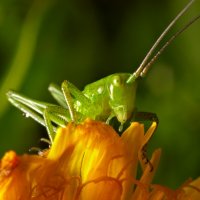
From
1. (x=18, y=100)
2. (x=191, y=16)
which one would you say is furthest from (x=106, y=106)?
(x=191, y=16)

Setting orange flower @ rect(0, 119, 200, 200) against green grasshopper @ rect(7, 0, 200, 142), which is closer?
orange flower @ rect(0, 119, 200, 200)

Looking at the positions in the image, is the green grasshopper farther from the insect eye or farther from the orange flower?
the orange flower

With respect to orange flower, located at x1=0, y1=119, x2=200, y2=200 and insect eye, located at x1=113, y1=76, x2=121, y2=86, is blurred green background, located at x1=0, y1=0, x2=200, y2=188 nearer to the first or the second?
insect eye, located at x1=113, y1=76, x2=121, y2=86

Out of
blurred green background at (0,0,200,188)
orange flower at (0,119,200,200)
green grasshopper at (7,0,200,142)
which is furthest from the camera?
blurred green background at (0,0,200,188)

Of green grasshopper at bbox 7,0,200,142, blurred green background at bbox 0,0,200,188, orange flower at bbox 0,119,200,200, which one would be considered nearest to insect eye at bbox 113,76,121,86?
green grasshopper at bbox 7,0,200,142

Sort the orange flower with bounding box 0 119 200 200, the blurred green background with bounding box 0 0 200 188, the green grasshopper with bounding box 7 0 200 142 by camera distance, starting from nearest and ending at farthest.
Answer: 1. the orange flower with bounding box 0 119 200 200
2. the green grasshopper with bounding box 7 0 200 142
3. the blurred green background with bounding box 0 0 200 188

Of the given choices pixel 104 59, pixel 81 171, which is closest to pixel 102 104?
pixel 81 171

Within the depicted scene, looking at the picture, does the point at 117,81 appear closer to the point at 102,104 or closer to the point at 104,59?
the point at 102,104
